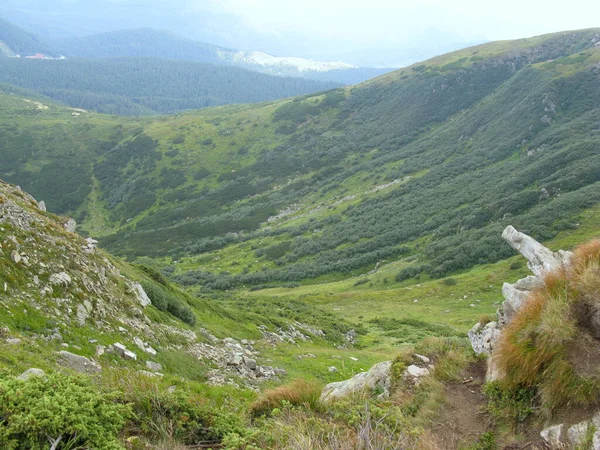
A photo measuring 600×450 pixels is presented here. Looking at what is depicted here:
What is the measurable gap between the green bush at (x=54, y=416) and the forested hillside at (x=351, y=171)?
52.6 meters

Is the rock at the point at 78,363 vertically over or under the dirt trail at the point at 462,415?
under

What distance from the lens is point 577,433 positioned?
5.72m

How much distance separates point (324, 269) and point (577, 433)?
65.0m

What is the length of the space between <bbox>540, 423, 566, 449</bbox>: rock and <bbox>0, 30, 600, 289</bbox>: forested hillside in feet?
163

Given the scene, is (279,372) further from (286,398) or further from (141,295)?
(286,398)

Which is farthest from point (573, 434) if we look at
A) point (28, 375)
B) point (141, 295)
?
point (141, 295)

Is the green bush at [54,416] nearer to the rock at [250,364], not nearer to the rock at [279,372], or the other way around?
the rock at [250,364]

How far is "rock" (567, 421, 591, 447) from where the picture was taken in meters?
5.62

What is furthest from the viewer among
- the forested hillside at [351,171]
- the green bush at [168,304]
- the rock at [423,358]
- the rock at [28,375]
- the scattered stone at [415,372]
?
the forested hillside at [351,171]

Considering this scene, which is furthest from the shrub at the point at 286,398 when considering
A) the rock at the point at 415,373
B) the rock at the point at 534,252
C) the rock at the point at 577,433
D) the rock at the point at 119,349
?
the rock at the point at 534,252

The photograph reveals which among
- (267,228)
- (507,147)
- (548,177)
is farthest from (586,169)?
(267,228)

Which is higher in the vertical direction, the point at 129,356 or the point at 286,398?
the point at 286,398

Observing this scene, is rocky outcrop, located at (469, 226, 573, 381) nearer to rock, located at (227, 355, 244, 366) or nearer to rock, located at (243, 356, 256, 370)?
rock, located at (243, 356, 256, 370)

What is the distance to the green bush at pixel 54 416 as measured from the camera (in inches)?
186
